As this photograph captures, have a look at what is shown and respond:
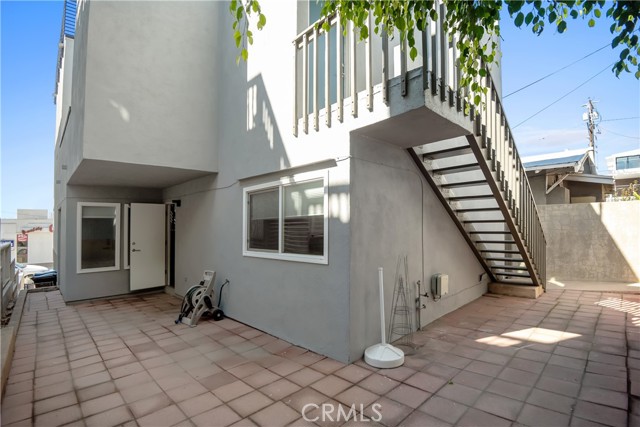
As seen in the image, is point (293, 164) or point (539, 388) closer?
point (539, 388)

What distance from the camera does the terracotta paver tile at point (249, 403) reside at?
8.38 ft

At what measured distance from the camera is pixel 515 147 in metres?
4.97

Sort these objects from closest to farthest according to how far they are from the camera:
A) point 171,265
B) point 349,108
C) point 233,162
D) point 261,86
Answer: point 349,108, point 261,86, point 233,162, point 171,265

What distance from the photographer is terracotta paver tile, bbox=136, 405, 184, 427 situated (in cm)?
242

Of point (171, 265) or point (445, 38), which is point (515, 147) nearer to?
point (445, 38)

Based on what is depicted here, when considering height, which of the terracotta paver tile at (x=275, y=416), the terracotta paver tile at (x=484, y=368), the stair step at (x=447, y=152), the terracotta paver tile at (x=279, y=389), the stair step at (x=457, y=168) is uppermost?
the stair step at (x=447, y=152)

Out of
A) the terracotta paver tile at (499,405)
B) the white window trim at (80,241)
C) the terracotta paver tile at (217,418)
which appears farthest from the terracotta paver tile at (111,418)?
the white window trim at (80,241)

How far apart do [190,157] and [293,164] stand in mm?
2310

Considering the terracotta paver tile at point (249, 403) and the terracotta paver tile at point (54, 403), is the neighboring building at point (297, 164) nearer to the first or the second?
the terracotta paver tile at point (249, 403)

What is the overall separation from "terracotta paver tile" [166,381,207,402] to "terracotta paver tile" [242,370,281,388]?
41 centimetres

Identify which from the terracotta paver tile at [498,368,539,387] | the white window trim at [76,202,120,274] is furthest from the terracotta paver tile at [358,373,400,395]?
the white window trim at [76,202,120,274]

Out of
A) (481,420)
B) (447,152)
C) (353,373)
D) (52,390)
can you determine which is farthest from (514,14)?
(52,390)

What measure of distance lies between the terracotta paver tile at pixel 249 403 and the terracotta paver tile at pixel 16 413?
5.28 ft

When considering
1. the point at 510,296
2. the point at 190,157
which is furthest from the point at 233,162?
the point at 510,296
